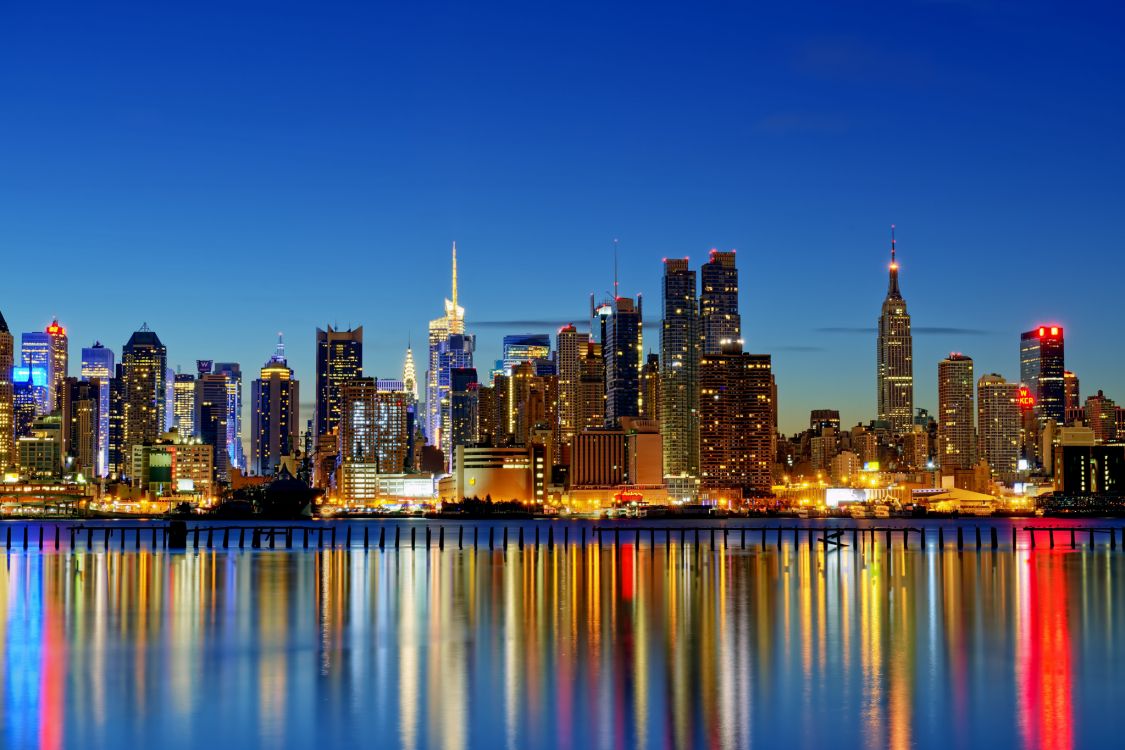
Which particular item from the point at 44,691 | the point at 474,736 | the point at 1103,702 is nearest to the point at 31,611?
the point at 44,691

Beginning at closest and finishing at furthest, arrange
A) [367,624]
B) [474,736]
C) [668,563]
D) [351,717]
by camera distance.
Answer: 1. [474,736]
2. [351,717]
3. [367,624]
4. [668,563]

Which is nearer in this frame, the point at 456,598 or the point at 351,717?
the point at 351,717

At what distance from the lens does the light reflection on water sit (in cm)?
3192

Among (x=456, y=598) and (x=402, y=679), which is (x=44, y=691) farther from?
(x=456, y=598)

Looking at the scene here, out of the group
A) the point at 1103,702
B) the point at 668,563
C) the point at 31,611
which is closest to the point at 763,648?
the point at 1103,702

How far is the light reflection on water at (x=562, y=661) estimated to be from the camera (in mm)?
31922

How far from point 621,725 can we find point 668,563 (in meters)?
60.3

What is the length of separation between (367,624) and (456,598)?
11587mm

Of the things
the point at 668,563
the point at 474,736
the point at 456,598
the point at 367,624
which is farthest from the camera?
the point at 668,563

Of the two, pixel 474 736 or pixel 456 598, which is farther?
pixel 456 598

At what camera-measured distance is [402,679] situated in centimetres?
3903

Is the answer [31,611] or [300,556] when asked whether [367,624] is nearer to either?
[31,611]

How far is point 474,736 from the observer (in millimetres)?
30844

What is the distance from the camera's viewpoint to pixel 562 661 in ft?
139
